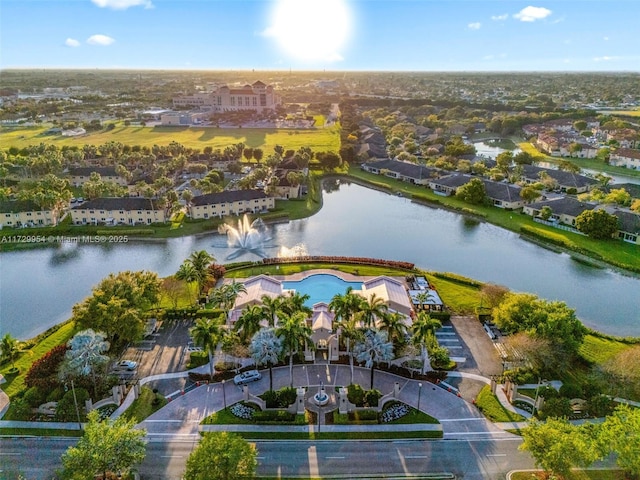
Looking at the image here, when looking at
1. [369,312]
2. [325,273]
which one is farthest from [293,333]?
[325,273]

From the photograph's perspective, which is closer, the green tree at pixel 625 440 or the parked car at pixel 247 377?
the green tree at pixel 625 440

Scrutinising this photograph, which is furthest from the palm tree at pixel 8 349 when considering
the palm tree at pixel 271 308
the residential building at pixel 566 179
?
the residential building at pixel 566 179

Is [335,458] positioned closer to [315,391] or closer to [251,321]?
[315,391]

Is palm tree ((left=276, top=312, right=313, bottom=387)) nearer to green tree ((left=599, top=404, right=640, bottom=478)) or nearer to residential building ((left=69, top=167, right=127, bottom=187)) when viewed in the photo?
green tree ((left=599, top=404, right=640, bottom=478))

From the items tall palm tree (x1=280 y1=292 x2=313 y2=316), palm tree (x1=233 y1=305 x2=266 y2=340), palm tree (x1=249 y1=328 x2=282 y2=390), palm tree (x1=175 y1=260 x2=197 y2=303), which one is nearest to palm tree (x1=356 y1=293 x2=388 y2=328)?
tall palm tree (x1=280 y1=292 x2=313 y2=316)

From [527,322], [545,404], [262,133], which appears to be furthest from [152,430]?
[262,133]

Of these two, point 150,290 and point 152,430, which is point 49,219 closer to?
point 150,290

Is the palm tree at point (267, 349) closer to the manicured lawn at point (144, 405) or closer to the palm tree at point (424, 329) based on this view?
the manicured lawn at point (144, 405)
